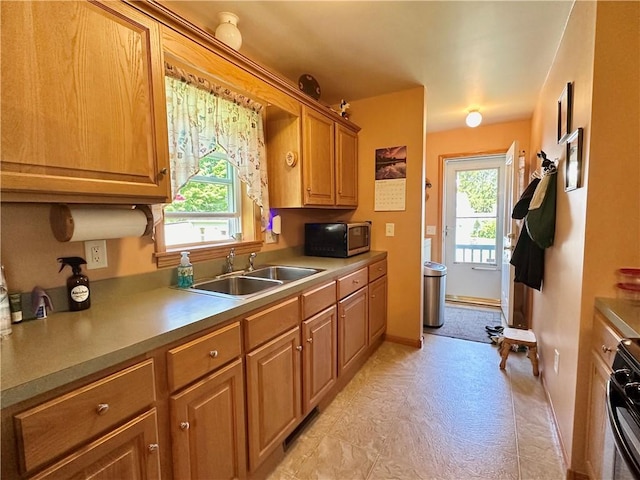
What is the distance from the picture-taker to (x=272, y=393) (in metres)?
1.51

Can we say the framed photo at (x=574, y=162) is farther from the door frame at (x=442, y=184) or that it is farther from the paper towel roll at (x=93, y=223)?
the door frame at (x=442, y=184)

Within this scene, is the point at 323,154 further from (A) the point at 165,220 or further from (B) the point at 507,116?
(B) the point at 507,116

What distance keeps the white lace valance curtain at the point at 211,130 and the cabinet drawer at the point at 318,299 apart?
0.77 meters

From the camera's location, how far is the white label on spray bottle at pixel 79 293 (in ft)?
4.05

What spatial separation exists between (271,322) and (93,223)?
851 mm

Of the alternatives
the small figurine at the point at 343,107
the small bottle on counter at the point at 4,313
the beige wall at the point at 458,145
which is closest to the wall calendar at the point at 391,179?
the small figurine at the point at 343,107

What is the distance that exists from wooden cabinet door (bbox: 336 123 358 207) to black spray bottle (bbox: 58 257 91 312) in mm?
1929

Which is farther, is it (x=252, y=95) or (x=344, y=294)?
(x=344, y=294)

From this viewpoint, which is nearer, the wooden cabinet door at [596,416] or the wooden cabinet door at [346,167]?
the wooden cabinet door at [596,416]

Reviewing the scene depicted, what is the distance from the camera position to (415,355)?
2803 millimetres

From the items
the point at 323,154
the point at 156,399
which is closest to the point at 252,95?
the point at 323,154

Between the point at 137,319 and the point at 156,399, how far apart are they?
0.99ft

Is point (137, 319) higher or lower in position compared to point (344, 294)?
higher

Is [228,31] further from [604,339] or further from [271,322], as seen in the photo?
[604,339]
